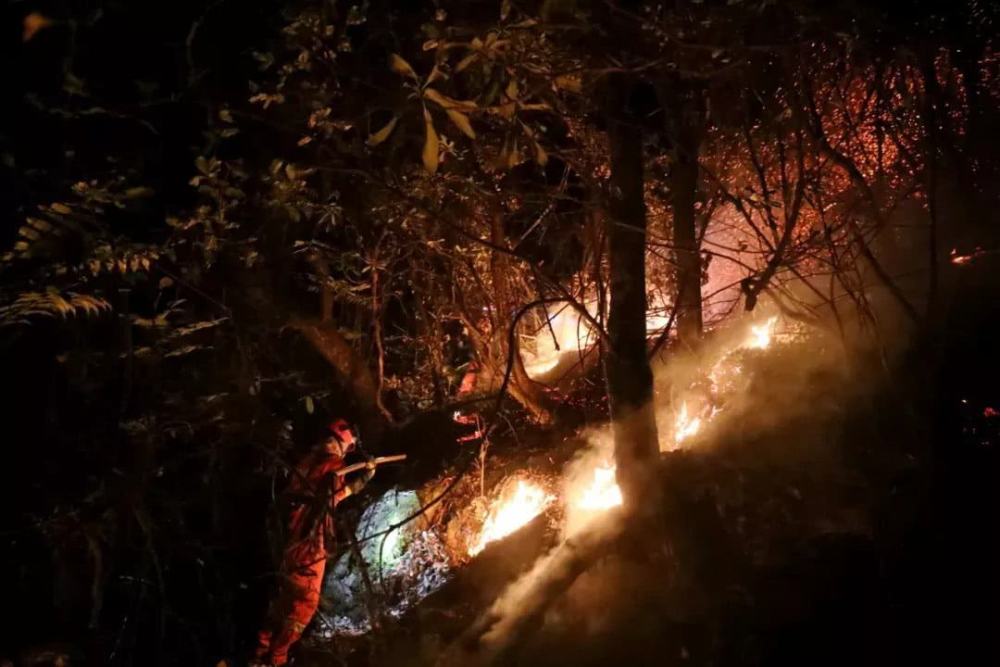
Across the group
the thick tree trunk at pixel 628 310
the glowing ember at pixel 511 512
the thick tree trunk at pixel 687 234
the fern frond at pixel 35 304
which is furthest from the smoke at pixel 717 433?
the fern frond at pixel 35 304

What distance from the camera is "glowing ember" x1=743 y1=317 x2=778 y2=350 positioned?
29.0ft

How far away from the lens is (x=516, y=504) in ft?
27.4

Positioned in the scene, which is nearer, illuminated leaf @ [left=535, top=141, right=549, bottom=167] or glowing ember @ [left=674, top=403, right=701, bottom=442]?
illuminated leaf @ [left=535, top=141, right=549, bottom=167]

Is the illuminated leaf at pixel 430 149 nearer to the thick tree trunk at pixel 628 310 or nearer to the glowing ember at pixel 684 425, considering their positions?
the thick tree trunk at pixel 628 310

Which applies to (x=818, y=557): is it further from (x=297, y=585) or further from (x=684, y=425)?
(x=297, y=585)

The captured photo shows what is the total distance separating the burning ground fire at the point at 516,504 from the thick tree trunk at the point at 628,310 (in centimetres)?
242

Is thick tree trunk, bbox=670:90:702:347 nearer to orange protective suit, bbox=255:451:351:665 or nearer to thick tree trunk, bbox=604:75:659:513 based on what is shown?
thick tree trunk, bbox=604:75:659:513

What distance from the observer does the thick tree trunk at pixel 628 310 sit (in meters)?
4.75

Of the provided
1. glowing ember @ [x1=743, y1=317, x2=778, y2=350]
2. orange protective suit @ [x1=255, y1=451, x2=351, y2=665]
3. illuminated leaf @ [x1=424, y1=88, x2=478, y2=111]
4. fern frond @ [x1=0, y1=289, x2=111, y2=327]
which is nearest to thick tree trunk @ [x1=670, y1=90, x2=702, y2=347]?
glowing ember @ [x1=743, y1=317, x2=778, y2=350]

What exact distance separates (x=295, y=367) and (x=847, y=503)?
754cm

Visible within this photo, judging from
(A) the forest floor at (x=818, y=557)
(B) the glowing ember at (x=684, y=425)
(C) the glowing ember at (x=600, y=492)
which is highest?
(B) the glowing ember at (x=684, y=425)

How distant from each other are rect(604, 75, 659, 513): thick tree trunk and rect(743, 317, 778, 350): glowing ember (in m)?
4.31

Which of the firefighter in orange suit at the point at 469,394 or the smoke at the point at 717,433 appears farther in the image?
the firefighter in orange suit at the point at 469,394

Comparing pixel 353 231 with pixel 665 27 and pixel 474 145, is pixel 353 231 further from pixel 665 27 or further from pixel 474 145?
pixel 665 27
